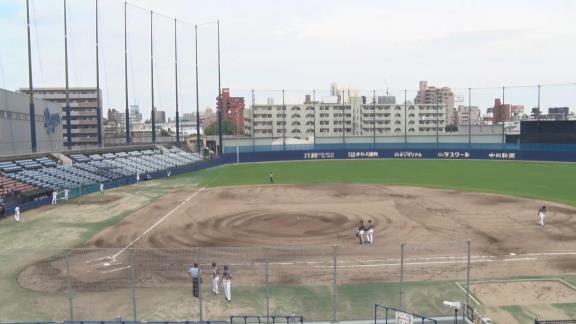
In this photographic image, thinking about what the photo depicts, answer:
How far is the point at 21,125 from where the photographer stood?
173 ft

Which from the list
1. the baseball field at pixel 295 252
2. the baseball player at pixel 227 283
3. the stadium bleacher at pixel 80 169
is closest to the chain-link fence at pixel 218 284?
the baseball field at pixel 295 252

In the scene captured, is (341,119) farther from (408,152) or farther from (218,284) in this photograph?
(218,284)

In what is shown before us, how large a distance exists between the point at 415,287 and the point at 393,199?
830 inches

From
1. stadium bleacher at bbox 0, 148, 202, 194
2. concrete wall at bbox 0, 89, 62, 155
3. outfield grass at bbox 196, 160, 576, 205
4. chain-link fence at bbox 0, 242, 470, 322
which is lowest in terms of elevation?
chain-link fence at bbox 0, 242, 470, 322

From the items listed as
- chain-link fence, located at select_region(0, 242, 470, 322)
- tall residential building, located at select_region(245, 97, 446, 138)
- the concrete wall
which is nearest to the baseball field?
chain-link fence, located at select_region(0, 242, 470, 322)

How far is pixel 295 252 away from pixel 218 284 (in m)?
6.43

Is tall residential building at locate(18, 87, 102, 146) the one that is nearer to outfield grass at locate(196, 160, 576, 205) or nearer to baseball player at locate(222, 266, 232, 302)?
outfield grass at locate(196, 160, 576, 205)

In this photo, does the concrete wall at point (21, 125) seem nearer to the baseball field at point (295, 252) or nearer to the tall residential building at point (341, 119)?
the baseball field at point (295, 252)

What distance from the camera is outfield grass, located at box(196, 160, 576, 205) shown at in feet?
142

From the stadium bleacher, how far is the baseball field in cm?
496

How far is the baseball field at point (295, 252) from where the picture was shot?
15430 millimetres

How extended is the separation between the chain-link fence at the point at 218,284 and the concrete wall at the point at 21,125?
31.5 metres

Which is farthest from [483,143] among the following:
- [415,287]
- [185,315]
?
[185,315]

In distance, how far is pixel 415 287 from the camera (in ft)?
56.0
